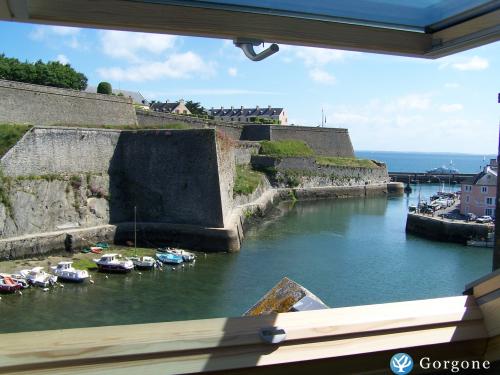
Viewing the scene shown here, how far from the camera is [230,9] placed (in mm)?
1117

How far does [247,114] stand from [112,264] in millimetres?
32229

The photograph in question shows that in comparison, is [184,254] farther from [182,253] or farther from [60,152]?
[60,152]

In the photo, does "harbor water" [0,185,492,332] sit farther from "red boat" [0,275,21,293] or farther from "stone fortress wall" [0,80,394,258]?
"stone fortress wall" [0,80,394,258]

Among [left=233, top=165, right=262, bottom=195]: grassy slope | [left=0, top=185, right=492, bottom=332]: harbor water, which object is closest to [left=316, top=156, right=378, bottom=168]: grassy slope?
[left=233, top=165, right=262, bottom=195]: grassy slope

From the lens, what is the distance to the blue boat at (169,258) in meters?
11.3

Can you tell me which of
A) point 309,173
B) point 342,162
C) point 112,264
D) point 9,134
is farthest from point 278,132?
point 112,264

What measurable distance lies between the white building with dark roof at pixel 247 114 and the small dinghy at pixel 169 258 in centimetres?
2867

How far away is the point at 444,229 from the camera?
16875mm

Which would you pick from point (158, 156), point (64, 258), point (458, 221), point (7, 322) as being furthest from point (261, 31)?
point (458, 221)

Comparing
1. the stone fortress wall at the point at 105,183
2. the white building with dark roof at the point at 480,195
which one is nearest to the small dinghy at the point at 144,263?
the stone fortress wall at the point at 105,183

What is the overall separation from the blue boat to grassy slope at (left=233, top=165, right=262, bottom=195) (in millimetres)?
5599

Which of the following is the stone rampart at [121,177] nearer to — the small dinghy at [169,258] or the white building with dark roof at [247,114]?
the small dinghy at [169,258]

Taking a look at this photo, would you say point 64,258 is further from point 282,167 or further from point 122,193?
point 282,167

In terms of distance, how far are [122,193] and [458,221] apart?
10.3 metres
